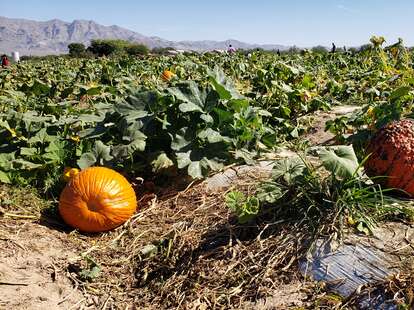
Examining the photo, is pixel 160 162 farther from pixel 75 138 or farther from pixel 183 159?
pixel 75 138

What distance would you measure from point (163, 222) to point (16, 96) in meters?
2.86

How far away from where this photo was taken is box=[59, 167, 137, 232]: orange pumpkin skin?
353 cm

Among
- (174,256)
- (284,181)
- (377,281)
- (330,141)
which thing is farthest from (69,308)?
(330,141)

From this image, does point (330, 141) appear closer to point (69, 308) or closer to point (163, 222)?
point (163, 222)

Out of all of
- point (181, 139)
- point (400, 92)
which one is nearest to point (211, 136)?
point (181, 139)

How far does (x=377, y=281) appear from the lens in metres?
2.40

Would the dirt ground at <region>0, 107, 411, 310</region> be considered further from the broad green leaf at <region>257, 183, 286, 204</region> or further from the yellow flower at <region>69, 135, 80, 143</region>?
the yellow flower at <region>69, 135, 80, 143</region>

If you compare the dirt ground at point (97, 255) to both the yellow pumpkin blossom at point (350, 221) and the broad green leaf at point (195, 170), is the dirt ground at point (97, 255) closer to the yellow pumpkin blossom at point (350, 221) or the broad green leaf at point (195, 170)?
the broad green leaf at point (195, 170)

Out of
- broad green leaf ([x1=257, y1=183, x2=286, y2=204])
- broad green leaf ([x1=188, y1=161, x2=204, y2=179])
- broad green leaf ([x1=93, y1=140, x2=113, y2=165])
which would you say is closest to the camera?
broad green leaf ([x1=257, y1=183, x2=286, y2=204])

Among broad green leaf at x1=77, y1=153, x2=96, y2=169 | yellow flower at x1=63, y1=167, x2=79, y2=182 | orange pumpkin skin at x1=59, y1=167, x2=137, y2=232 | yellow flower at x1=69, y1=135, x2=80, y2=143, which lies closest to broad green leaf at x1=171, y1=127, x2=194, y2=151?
orange pumpkin skin at x1=59, y1=167, x2=137, y2=232

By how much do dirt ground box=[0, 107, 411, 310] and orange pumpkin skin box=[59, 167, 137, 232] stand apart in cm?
10

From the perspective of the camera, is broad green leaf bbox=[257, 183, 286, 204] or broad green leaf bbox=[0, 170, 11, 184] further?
broad green leaf bbox=[0, 170, 11, 184]

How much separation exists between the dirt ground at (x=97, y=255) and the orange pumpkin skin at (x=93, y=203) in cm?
10

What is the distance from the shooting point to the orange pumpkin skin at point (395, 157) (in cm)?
300
